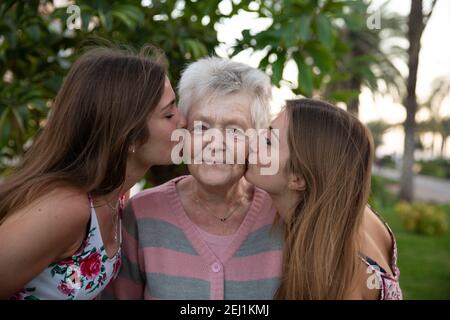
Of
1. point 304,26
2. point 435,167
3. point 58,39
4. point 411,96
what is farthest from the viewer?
point 435,167

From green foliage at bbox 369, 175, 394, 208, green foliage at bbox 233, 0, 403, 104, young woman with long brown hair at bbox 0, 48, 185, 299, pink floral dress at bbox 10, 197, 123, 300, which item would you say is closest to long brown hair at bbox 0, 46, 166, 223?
young woman with long brown hair at bbox 0, 48, 185, 299

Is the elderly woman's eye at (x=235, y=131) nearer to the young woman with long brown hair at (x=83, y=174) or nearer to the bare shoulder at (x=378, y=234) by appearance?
the young woman with long brown hair at (x=83, y=174)

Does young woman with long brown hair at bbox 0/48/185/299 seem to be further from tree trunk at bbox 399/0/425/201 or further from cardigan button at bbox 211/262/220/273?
tree trunk at bbox 399/0/425/201

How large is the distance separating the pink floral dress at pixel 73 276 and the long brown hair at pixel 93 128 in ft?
0.43

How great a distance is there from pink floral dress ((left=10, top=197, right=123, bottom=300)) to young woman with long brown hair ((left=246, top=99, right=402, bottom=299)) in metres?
0.62

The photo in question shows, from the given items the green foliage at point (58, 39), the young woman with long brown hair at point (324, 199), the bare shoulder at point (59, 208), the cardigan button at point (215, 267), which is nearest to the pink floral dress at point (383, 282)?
the young woman with long brown hair at point (324, 199)

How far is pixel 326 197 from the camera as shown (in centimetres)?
176

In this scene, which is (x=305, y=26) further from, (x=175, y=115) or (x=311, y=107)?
(x=175, y=115)

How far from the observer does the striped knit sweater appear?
1.92m

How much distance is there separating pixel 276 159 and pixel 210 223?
0.41 m

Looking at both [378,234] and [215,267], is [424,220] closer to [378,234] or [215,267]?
[378,234]

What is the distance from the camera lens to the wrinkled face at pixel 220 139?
1.92 m

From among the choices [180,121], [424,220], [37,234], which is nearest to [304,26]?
[180,121]

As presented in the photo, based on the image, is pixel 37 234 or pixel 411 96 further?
pixel 411 96
